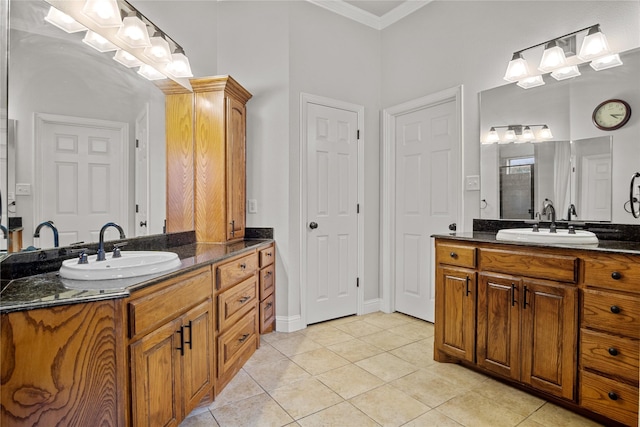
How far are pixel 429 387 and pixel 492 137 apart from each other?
1.86m

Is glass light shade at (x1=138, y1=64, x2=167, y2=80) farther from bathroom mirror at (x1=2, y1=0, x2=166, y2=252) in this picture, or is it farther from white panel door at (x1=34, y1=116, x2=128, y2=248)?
white panel door at (x1=34, y1=116, x2=128, y2=248)

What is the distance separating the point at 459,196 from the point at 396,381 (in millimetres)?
1561

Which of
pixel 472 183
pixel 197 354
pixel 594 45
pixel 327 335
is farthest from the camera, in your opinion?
pixel 327 335

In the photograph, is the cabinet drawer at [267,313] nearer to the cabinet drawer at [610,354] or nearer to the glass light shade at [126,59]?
the glass light shade at [126,59]

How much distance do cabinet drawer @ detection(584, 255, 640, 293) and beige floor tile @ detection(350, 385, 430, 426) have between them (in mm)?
1081

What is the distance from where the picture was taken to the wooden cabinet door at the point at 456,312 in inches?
83.4

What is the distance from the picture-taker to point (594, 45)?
2006 mm

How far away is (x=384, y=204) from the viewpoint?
3406mm

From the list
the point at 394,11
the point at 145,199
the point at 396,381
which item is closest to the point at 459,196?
the point at 396,381

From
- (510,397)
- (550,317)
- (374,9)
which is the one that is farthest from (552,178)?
(374,9)

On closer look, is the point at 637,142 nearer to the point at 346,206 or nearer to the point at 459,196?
the point at 459,196

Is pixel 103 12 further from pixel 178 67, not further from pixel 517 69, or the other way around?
pixel 517 69

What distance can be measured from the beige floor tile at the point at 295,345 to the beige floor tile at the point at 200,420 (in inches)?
31.6

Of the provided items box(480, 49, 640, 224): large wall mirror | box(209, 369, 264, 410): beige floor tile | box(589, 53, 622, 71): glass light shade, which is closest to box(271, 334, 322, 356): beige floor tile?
box(209, 369, 264, 410): beige floor tile
